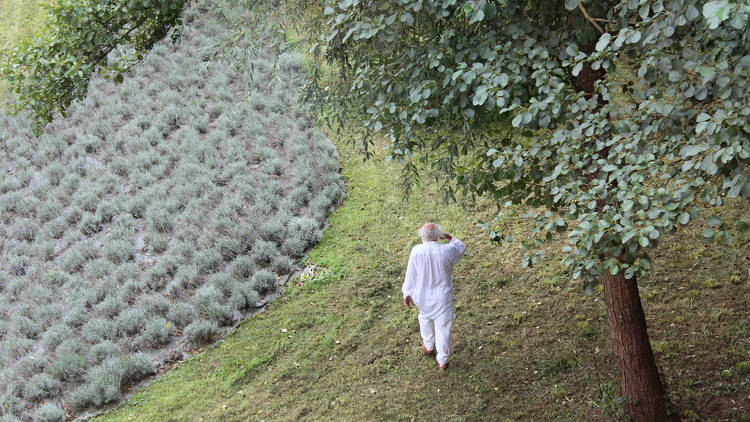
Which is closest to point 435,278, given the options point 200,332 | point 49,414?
point 200,332

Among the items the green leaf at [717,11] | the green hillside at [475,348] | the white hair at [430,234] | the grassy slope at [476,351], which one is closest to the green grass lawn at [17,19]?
the green hillside at [475,348]

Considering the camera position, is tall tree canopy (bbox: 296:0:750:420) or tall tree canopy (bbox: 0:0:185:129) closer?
tall tree canopy (bbox: 296:0:750:420)

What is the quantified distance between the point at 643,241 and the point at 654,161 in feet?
1.99

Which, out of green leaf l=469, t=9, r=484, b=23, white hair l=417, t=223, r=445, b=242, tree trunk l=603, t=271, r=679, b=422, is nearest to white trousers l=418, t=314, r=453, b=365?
white hair l=417, t=223, r=445, b=242

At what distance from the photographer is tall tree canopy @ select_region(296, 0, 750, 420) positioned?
2.79 meters

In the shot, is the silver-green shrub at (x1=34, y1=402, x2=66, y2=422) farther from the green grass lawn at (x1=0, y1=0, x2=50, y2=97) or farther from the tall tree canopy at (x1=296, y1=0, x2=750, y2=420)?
the green grass lawn at (x1=0, y1=0, x2=50, y2=97)

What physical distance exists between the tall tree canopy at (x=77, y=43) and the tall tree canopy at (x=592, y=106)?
66.7 inches

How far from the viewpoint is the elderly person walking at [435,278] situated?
19.9 ft

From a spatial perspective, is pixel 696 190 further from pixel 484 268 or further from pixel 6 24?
pixel 6 24

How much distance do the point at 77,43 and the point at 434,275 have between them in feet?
14.4

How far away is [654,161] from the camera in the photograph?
3.06m

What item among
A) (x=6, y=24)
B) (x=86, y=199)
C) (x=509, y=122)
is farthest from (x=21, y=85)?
(x=6, y=24)

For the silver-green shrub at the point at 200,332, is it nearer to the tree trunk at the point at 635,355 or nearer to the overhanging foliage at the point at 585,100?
the overhanging foliage at the point at 585,100

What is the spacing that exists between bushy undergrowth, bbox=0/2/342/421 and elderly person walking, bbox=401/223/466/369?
2213mm
